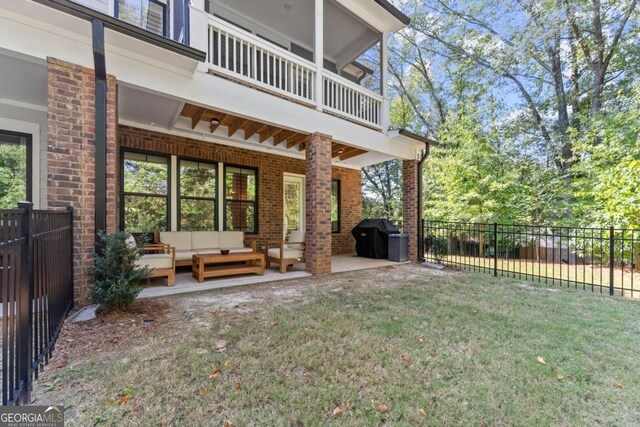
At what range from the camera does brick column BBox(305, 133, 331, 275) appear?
20.1ft

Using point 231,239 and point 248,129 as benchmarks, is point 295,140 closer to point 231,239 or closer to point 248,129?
point 248,129

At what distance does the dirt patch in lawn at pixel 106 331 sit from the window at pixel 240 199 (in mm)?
3933

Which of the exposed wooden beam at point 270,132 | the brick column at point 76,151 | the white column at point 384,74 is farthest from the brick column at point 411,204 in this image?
the brick column at point 76,151

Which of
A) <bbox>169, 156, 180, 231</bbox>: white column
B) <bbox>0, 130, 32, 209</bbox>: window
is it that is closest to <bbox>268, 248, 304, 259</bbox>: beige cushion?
<bbox>169, 156, 180, 231</bbox>: white column

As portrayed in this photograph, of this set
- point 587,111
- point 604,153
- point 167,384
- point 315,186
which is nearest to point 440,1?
point 587,111

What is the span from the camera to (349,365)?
2451 millimetres

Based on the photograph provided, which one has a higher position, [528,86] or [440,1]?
[440,1]

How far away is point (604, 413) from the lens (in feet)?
6.27

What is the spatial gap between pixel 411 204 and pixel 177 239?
6.31m

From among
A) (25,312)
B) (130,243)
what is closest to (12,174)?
(130,243)

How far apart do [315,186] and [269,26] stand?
476cm

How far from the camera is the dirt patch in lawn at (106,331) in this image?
263 centimetres

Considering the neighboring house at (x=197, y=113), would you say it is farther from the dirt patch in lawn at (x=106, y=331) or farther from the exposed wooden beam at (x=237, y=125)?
the dirt patch in lawn at (x=106, y=331)

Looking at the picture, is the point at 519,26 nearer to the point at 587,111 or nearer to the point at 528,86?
the point at 528,86
